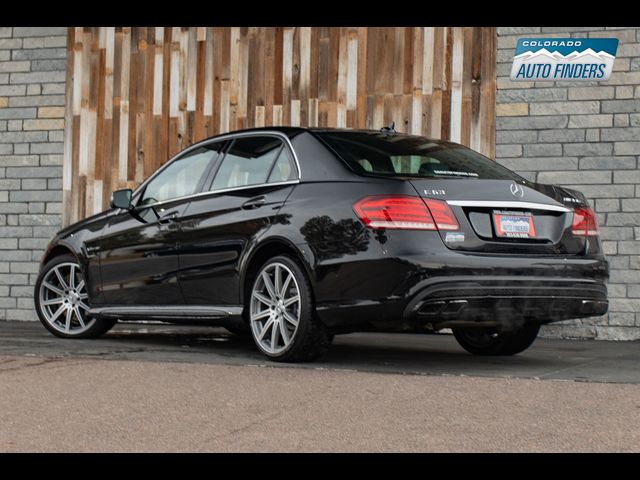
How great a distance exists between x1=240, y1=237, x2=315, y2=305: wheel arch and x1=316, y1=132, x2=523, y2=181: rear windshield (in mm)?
624

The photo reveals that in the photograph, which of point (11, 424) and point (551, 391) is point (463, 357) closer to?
point (551, 391)

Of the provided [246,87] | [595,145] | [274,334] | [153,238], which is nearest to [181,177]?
[153,238]

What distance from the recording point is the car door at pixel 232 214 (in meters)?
8.12

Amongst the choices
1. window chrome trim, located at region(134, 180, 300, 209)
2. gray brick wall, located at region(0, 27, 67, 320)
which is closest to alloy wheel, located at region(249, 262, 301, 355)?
window chrome trim, located at region(134, 180, 300, 209)

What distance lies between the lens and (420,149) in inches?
324

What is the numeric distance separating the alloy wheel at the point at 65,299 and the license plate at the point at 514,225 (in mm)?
3899

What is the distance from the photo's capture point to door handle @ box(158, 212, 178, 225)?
29.3 feet

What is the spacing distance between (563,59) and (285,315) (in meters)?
5.02

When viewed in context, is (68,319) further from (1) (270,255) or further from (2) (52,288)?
(1) (270,255)

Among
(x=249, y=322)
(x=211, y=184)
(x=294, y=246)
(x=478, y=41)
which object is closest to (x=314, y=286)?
(x=294, y=246)

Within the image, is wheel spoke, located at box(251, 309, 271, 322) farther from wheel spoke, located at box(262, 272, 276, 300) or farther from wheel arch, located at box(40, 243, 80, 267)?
wheel arch, located at box(40, 243, 80, 267)

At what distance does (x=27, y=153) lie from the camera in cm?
1371

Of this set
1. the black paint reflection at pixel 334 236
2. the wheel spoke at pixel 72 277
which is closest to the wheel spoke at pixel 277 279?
the black paint reflection at pixel 334 236

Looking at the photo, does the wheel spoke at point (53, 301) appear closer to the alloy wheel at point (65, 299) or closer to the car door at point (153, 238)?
the alloy wheel at point (65, 299)
